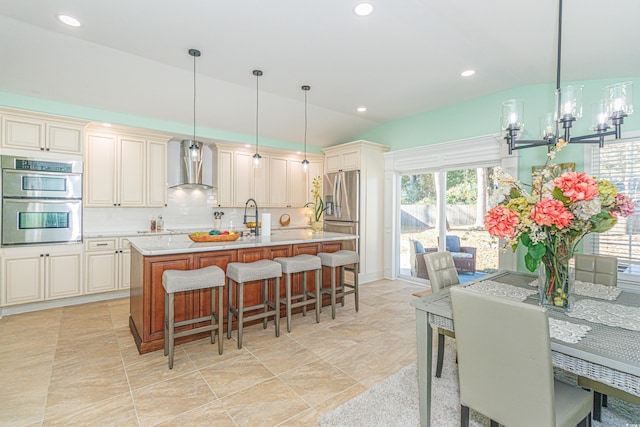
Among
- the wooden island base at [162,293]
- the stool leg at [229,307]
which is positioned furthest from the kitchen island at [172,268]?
the stool leg at [229,307]

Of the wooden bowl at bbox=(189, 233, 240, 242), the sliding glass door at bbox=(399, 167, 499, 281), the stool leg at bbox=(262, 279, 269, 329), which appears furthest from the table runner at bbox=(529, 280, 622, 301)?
the wooden bowl at bbox=(189, 233, 240, 242)

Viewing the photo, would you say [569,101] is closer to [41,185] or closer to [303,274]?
[303,274]

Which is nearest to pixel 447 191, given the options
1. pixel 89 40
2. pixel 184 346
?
pixel 184 346

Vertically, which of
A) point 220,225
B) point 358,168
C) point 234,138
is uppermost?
point 234,138

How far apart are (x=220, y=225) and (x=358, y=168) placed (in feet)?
9.37

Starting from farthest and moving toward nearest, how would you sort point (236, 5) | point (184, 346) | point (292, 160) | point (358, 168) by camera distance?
point (292, 160)
point (358, 168)
point (184, 346)
point (236, 5)

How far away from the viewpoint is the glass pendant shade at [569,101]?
6.31ft

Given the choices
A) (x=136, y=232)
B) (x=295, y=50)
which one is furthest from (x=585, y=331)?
(x=136, y=232)

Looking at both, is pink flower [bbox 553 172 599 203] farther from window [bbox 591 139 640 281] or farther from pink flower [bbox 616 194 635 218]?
window [bbox 591 139 640 281]

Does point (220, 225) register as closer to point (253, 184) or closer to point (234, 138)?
point (253, 184)

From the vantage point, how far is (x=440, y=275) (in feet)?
8.16

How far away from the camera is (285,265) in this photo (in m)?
3.30

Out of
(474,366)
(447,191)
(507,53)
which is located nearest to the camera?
(474,366)

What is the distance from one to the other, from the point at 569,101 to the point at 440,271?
148 cm
